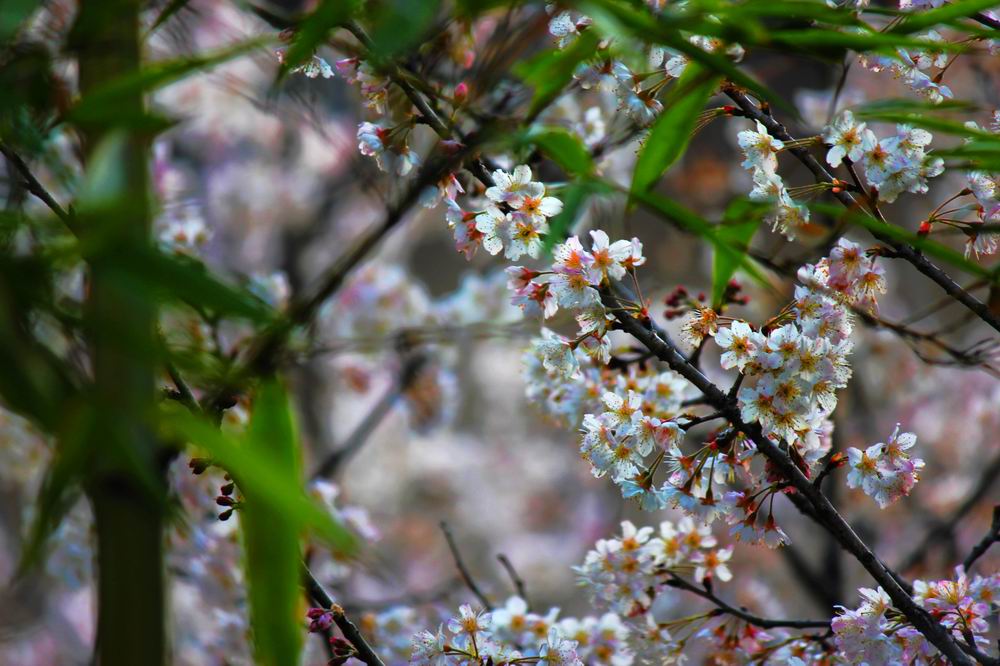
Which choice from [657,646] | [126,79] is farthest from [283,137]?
[126,79]

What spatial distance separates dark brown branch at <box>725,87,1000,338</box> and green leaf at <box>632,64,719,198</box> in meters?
0.19

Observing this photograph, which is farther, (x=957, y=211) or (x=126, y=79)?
(x=957, y=211)

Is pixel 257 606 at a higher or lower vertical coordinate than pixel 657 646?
lower

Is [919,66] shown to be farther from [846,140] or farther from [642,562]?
[642,562]

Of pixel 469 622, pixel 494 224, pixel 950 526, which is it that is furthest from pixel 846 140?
pixel 950 526

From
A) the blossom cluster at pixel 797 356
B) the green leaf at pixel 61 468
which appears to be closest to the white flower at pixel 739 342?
the blossom cluster at pixel 797 356

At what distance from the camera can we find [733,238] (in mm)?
575

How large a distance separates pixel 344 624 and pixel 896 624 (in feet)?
1.38

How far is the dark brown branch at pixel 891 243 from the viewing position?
2.30ft

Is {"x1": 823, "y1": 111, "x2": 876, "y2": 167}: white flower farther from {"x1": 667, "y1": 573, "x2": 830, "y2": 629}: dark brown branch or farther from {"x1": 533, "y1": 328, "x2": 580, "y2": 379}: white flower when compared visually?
{"x1": 667, "y1": 573, "x2": 830, "y2": 629}: dark brown branch

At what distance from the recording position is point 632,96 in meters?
0.77

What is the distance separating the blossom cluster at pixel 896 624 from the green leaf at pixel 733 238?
0.88 feet

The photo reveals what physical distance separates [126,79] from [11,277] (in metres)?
0.10

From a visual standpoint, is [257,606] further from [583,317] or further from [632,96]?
[632,96]
